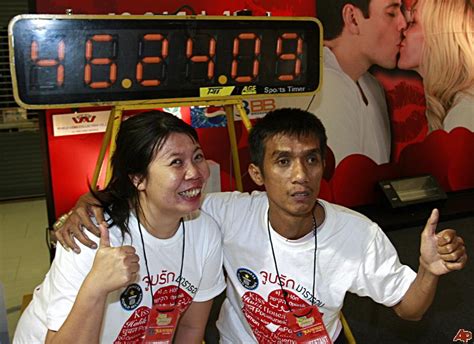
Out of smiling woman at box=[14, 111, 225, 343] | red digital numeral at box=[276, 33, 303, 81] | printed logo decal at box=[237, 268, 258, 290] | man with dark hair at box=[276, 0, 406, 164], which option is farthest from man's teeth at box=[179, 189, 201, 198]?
man with dark hair at box=[276, 0, 406, 164]

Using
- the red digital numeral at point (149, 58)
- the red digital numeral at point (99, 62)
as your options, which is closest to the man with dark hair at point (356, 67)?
the red digital numeral at point (149, 58)

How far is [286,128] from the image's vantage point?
1.80m

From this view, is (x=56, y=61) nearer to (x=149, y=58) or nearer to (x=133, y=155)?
(x=149, y=58)

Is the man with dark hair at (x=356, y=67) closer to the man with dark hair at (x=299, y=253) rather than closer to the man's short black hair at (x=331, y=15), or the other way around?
the man's short black hair at (x=331, y=15)

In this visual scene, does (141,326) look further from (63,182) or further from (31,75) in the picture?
(63,182)

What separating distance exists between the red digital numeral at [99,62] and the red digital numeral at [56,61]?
0.09 metres

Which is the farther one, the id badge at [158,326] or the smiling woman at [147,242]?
the id badge at [158,326]

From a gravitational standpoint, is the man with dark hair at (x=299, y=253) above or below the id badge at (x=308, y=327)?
above

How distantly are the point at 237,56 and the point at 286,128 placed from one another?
0.70 m

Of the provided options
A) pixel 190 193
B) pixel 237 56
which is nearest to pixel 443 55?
→ pixel 237 56

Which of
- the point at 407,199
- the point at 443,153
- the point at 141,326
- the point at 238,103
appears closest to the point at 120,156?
the point at 141,326

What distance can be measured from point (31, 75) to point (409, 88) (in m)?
3.45

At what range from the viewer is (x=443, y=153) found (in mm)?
4965

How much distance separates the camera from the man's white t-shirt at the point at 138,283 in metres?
1.50
